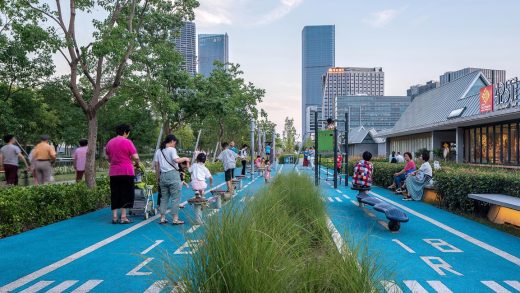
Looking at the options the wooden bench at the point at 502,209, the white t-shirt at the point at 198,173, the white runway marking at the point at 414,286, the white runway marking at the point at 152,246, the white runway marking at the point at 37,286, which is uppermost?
the white t-shirt at the point at 198,173

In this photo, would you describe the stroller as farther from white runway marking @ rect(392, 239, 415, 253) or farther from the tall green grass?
the tall green grass

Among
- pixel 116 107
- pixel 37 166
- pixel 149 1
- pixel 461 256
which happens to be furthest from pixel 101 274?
pixel 116 107

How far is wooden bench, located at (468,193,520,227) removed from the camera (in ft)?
25.8

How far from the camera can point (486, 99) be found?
835 inches

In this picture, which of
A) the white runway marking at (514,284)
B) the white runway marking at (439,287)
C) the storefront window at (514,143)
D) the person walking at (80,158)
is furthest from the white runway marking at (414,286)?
the storefront window at (514,143)

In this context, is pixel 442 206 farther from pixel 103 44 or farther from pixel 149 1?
pixel 149 1

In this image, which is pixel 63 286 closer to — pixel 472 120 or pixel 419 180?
pixel 419 180

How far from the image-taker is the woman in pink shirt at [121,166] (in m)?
8.31

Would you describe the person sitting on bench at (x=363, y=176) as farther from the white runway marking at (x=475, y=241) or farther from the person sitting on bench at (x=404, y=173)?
the person sitting on bench at (x=404, y=173)

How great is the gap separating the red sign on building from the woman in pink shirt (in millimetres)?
18543

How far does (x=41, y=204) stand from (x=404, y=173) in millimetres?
11875

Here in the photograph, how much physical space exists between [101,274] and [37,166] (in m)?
7.14

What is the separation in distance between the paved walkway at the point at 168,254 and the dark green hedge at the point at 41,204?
0.86 ft

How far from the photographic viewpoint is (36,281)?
472cm
